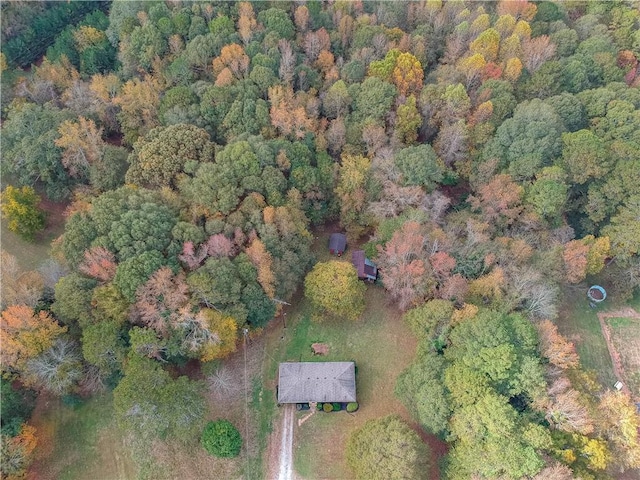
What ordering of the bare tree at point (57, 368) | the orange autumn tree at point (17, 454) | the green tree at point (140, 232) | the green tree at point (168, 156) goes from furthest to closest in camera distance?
the green tree at point (168, 156) → the green tree at point (140, 232) → the bare tree at point (57, 368) → the orange autumn tree at point (17, 454)

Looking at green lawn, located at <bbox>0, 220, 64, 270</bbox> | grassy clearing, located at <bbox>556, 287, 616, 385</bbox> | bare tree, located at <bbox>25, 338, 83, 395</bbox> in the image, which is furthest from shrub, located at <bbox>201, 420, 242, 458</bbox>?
grassy clearing, located at <bbox>556, 287, 616, 385</bbox>

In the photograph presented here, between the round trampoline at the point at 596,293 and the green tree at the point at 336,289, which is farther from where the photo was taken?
the round trampoline at the point at 596,293

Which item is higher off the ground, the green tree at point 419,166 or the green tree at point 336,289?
the green tree at point 419,166

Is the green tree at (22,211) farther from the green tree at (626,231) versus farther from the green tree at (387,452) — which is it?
the green tree at (626,231)

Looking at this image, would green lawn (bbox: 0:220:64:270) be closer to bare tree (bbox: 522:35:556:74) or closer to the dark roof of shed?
the dark roof of shed

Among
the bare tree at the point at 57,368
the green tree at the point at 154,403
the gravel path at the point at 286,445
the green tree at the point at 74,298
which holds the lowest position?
the gravel path at the point at 286,445

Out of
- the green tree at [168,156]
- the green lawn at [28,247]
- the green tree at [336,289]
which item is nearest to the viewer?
the green tree at [336,289]

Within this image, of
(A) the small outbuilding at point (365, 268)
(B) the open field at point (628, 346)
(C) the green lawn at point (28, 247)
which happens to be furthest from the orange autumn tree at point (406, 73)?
(C) the green lawn at point (28, 247)

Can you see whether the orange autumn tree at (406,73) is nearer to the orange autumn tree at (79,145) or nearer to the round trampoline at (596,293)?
the round trampoline at (596,293)

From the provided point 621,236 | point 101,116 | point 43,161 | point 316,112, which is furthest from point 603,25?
point 43,161
